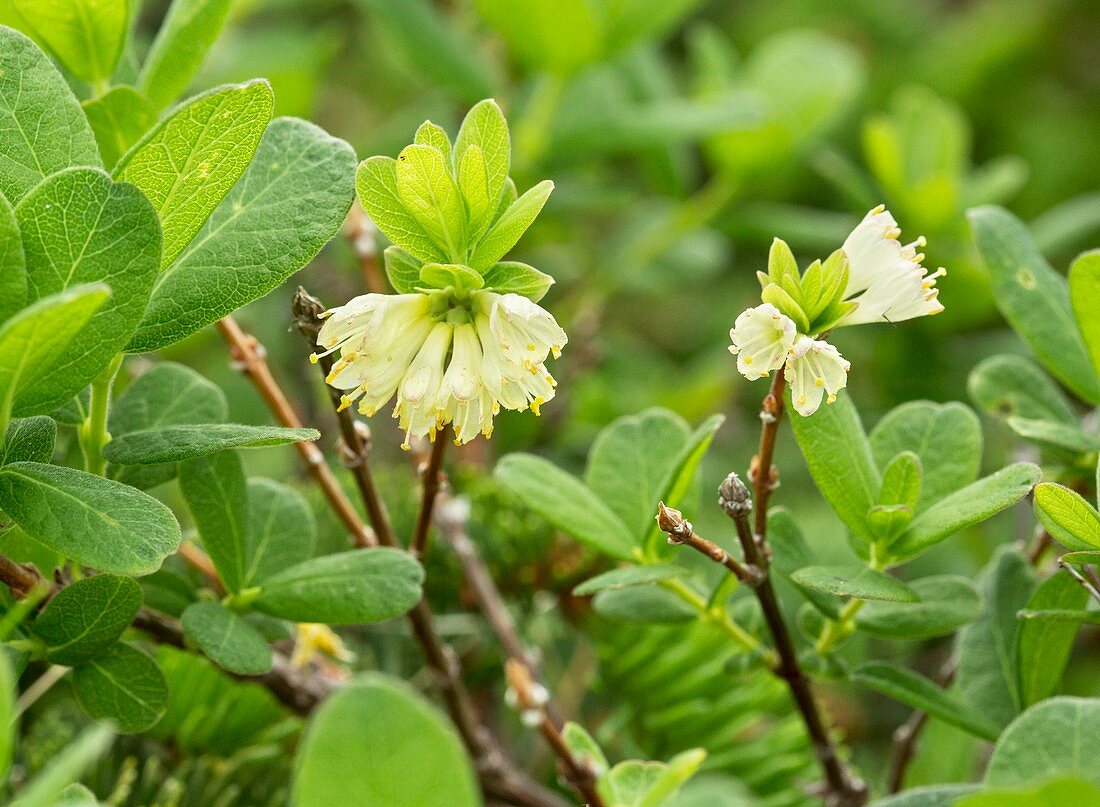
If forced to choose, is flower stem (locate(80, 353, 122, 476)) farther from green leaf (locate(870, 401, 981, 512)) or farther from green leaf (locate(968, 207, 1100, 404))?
green leaf (locate(968, 207, 1100, 404))

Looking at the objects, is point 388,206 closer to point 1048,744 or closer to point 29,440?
point 29,440

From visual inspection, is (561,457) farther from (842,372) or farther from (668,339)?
(842,372)

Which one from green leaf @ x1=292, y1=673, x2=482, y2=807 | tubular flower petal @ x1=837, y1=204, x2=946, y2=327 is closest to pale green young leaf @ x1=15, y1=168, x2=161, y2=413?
green leaf @ x1=292, y1=673, x2=482, y2=807

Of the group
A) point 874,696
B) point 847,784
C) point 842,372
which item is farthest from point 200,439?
point 874,696

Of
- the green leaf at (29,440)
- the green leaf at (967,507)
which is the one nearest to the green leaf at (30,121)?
the green leaf at (29,440)

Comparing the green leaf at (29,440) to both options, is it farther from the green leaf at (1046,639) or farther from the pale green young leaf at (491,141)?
the green leaf at (1046,639)

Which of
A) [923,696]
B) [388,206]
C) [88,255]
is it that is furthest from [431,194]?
[923,696]
